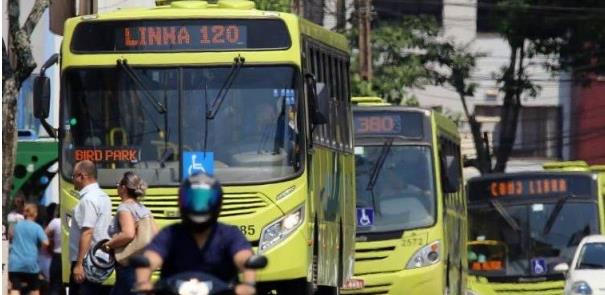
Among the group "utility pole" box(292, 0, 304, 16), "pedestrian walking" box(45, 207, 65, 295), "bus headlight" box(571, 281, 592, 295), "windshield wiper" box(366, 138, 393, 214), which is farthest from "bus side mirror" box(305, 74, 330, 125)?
"utility pole" box(292, 0, 304, 16)

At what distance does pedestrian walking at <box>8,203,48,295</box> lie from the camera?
2116 cm

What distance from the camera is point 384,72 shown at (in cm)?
4622

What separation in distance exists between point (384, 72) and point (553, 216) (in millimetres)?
17153

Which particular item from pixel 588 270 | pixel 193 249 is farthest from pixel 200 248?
pixel 588 270

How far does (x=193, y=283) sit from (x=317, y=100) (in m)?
7.72

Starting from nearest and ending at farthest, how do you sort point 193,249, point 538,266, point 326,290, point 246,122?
point 193,249
point 246,122
point 326,290
point 538,266

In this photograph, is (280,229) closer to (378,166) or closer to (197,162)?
(197,162)

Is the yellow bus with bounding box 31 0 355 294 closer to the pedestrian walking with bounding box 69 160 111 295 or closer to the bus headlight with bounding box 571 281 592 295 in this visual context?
the pedestrian walking with bounding box 69 160 111 295

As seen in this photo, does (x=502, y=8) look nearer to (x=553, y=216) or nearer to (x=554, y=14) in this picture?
(x=554, y=14)

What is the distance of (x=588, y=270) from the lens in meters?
22.2

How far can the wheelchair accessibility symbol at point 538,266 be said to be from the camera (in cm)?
2892

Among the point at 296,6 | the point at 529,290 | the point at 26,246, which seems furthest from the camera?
the point at 296,6

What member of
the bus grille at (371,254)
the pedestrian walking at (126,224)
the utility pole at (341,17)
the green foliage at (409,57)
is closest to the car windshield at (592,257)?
the bus grille at (371,254)

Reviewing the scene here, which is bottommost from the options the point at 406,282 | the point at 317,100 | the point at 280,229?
the point at 406,282
